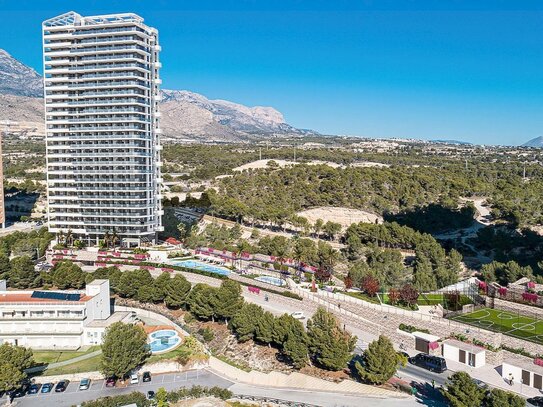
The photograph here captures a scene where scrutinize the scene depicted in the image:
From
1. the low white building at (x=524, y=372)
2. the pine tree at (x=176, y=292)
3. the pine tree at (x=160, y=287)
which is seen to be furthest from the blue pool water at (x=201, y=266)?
the low white building at (x=524, y=372)

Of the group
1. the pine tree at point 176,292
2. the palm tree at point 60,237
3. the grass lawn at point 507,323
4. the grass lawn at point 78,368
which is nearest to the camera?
the grass lawn at point 78,368

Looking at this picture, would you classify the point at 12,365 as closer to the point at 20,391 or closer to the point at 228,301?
the point at 20,391

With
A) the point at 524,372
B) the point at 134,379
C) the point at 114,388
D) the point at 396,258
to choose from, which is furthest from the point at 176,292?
the point at 524,372

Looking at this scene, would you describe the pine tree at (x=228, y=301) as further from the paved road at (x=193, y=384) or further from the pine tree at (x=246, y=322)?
the paved road at (x=193, y=384)

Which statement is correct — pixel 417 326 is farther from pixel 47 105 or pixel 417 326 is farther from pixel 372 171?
pixel 372 171

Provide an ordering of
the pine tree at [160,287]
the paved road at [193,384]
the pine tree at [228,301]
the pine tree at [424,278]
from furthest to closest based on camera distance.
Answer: the pine tree at [424,278]
the pine tree at [160,287]
the pine tree at [228,301]
the paved road at [193,384]

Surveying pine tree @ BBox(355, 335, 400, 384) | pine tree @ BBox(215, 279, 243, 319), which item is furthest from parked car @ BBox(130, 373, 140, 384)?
pine tree @ BBox(355, 335, 400, 384)

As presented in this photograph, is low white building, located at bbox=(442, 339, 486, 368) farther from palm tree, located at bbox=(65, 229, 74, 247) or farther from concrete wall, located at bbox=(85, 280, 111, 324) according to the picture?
palm tree, located at bbox=(65, 229, 74, 247)
